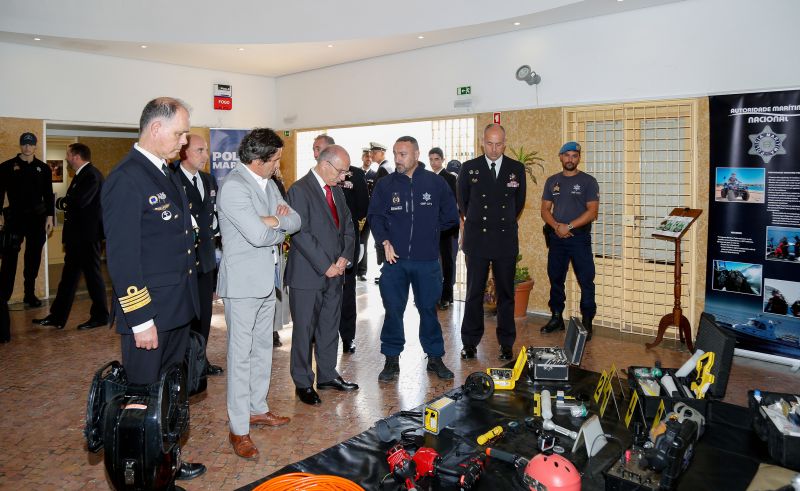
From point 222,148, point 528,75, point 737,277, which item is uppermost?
point 528,75

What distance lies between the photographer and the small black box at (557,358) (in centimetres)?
370

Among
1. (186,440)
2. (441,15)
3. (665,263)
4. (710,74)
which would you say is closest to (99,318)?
(186,440)

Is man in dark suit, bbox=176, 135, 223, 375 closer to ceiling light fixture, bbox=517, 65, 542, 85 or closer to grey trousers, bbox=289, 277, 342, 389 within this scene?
grey trousers, bbox=289, 277, 342, 389

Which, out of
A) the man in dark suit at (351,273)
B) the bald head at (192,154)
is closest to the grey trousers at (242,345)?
the bald head at (192,154)

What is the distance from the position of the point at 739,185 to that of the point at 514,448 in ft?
12.3

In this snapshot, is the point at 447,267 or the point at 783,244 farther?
the point at 447,267

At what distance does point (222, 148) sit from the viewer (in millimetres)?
9531

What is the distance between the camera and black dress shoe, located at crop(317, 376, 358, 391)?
171 inches

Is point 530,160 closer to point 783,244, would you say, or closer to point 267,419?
point 783,244

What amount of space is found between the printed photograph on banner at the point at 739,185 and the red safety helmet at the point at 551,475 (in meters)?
3.95

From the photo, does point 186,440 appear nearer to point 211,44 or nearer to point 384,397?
point 384,397

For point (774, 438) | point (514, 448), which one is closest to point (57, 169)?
point (514, 448)

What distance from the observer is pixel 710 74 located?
219 inches

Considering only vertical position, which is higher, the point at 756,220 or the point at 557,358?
the point at 756,220
